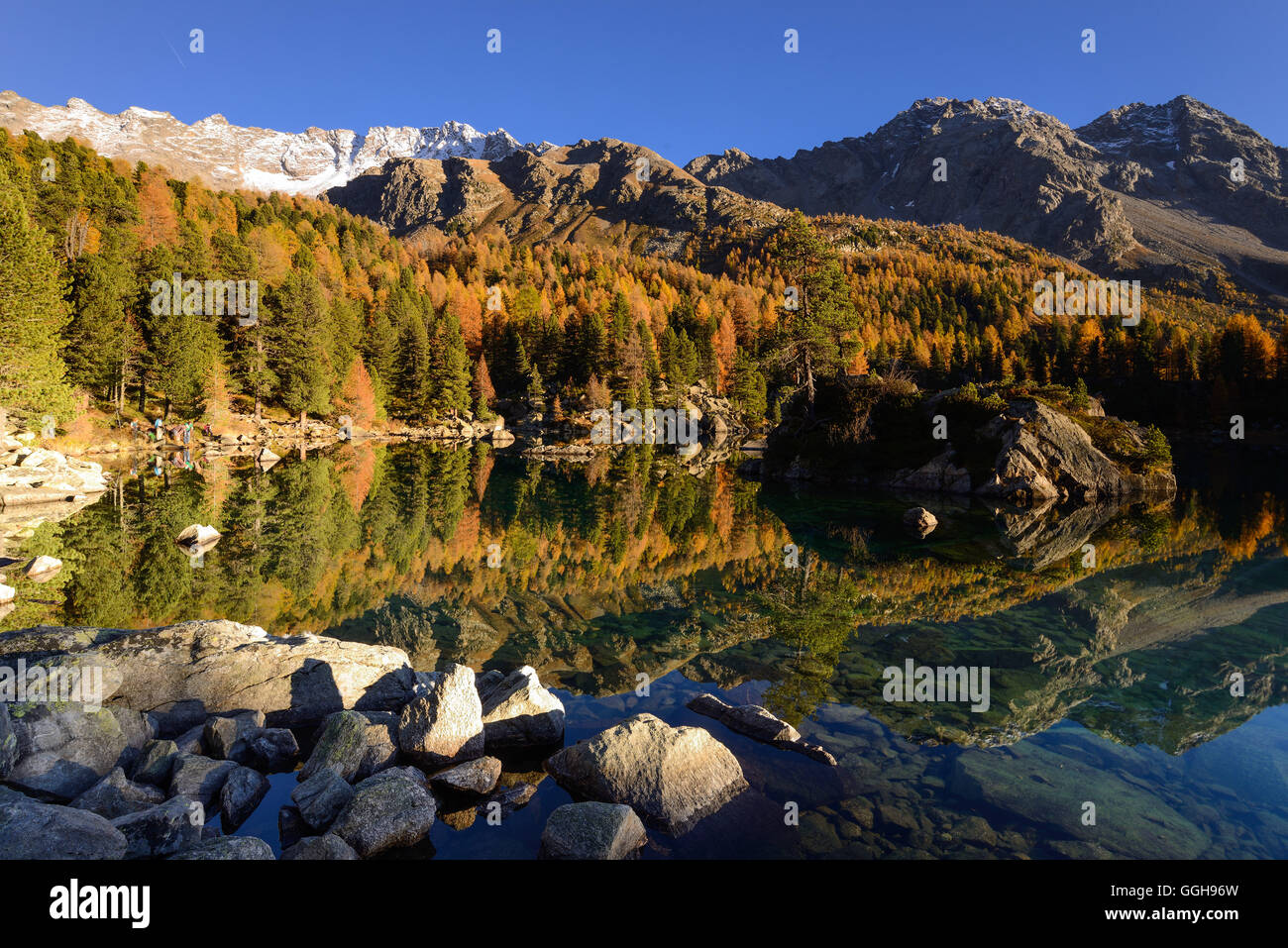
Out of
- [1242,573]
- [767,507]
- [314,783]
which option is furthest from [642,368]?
[314,783]

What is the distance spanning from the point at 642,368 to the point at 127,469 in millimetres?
67143

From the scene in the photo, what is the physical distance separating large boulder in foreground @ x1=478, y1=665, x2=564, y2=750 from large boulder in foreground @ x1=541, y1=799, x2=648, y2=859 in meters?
2.63

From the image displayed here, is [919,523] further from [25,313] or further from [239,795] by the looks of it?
[25,313]

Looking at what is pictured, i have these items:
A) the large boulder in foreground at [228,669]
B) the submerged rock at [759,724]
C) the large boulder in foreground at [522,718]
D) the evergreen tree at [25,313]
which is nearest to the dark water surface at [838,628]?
the submerged rock at [759,724]

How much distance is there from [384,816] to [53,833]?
305 centimetres

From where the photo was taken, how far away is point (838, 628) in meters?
15.5

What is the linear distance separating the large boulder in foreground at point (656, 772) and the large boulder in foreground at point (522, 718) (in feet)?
2.96

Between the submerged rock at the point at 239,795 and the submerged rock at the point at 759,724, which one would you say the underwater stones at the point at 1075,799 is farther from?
the submerged rock at the point at 239,795

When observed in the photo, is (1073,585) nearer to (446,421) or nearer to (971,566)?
(971,566)

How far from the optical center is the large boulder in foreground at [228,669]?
992 cm

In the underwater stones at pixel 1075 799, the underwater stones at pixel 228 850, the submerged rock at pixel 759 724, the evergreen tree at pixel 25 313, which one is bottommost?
the underwater stones at pixel 1075 799

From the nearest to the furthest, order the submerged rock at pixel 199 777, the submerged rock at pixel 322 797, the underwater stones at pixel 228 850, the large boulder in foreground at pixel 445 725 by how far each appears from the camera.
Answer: the underwater stones at pixel 228 850 < the submerged rock at pixel 322 797 < the submerged rock at pixel 199 777 < the large boulder in foreground at pixel 445 725

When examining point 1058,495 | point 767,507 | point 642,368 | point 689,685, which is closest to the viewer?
point 689,685

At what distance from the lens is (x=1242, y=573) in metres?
20.5
